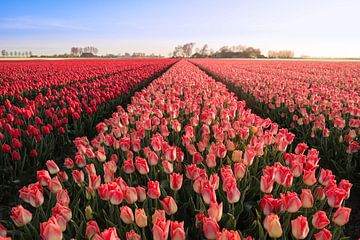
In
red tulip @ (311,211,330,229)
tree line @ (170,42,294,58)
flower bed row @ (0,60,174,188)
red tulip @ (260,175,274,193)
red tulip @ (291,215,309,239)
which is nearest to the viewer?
red tulip @ (291,215,309,239)

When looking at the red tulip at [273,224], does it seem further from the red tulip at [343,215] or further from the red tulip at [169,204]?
the red tulip at [169,204]

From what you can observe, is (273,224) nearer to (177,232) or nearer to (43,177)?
(177,232)

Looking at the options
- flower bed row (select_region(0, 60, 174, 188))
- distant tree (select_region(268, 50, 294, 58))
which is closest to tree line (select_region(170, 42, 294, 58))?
distant tree (select_region(268, 50, 294, 58))

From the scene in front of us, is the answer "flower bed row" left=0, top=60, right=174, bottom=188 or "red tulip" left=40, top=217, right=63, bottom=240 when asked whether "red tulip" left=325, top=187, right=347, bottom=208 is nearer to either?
"red tulip" left=40, top=217, right=63, bottom=240

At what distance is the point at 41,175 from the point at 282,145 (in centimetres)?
213

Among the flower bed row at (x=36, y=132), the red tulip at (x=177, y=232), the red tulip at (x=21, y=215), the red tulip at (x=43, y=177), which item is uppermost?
the red tulip at (x=177, y=232)

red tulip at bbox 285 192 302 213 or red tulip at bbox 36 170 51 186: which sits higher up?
red tulip at bbox 285 192 302 213

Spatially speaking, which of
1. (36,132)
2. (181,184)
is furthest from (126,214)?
(36,132)

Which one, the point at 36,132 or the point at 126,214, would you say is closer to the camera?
the point at 126,214

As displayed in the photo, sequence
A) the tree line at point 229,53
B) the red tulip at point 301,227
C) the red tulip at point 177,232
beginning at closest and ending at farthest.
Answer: the red tulip at point 177,232, the red tulip at point 301,227, the tree line at point 229,53

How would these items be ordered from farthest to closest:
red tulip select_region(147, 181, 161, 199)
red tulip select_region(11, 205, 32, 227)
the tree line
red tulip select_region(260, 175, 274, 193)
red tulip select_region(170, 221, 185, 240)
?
the tree line < red tulip select_region(260, 175, 274, 193) < red tulip select_region(147, 181, 161, 199) < red tulip select_region(11, 205, 32, 227) < red tulip select_region(170, 221, 185, 240)

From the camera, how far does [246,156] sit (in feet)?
8.98

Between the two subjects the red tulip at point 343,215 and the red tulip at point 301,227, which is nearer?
the red tulip at point 301,227

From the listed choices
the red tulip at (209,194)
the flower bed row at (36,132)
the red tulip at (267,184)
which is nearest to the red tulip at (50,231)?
the red tulip at (209,194)
